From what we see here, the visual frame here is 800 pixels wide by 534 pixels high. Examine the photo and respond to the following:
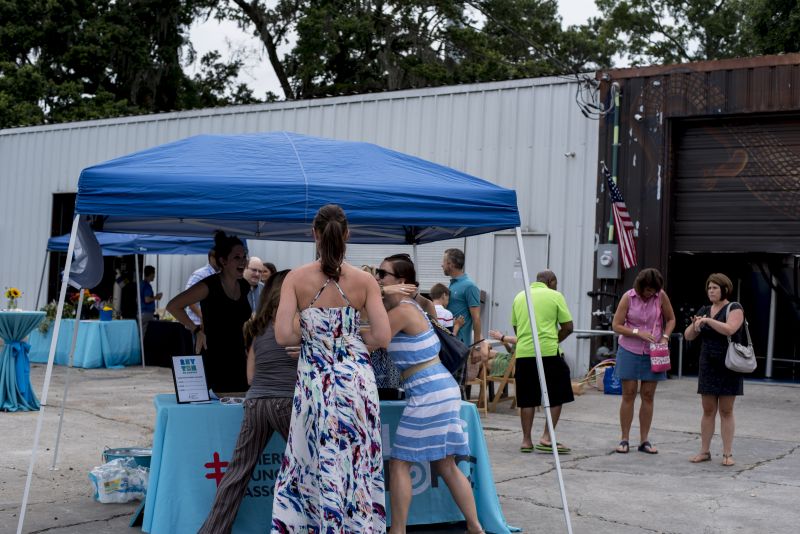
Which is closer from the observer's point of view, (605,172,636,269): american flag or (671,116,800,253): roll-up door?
(671,116,800,253): roll-up door

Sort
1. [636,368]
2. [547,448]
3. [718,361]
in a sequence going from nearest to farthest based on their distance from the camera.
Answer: [718,361]
[636,368]
[547,448]

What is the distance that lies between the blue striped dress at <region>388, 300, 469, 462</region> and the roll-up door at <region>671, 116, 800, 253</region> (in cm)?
955

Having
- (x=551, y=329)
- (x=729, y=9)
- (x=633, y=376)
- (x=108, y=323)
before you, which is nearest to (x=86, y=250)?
(x=551, y=329)

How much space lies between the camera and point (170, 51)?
107ft

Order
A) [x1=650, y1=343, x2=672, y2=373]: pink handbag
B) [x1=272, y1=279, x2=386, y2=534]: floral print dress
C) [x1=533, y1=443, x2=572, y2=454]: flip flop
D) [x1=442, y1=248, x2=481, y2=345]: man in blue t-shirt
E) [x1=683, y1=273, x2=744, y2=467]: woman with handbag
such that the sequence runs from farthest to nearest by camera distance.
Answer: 1. [x1=442, y1=248, x2=481, y2=345]: man in blue t-shirt
2. [x1=533, y1=443, x2=572, y2=454]: flip flop
3. [x1=650, y1=343, x2=672, y2=373]: pink handbag
4. [x1=683, y1=273, x2=744, y2=467]: woman with handbag
5. [x1=272, y1=279, x2=386, y2=534]: floral print dress

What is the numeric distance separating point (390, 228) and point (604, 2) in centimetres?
3180

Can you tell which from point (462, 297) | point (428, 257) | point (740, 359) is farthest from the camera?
point (428, 257)

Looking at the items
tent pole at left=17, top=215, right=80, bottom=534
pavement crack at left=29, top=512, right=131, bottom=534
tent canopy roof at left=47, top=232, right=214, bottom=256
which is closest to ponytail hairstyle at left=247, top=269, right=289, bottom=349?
tent pole at left=17, top=215, right=80, bottom=534

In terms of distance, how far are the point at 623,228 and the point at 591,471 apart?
6.61m

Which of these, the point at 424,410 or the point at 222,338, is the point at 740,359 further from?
the point at 222,338

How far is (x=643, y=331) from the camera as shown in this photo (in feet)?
28.6

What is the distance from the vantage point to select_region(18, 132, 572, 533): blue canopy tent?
5602 mm

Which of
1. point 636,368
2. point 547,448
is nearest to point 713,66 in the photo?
point 636,368

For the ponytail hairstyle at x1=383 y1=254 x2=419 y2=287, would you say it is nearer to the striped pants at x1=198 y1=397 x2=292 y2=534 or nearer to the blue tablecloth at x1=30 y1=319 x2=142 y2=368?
the striped pants at x1=198 y1=397 x2=292 y2=534
